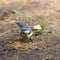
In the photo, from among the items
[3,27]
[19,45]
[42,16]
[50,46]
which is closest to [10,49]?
[19,45]

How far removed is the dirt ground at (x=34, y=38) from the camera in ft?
14.5

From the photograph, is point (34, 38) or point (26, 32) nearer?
point (26, 32)

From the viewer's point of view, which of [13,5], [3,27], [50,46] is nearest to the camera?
[50,46]

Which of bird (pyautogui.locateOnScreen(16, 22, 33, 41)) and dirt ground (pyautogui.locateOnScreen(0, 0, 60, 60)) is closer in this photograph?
dirt ground (pyautogui.locateOnScreen(0, 0, 60, 60))

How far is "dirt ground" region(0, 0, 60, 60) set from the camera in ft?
14.5

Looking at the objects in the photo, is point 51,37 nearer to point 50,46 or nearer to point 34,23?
point 50,46

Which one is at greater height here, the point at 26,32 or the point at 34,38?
the point at 26,32

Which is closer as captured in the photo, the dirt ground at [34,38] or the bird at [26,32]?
the dirt ground at [34,38]

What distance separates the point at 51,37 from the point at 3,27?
4.33 feet

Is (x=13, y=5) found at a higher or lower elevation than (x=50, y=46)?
higher

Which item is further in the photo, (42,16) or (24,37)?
(42,16)

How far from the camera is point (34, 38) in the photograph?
5.09 metres

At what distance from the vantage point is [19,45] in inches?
189

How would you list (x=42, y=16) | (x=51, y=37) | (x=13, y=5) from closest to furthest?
(x=51, y=37) → (x=42, y=16) → (x=13, y=5)
